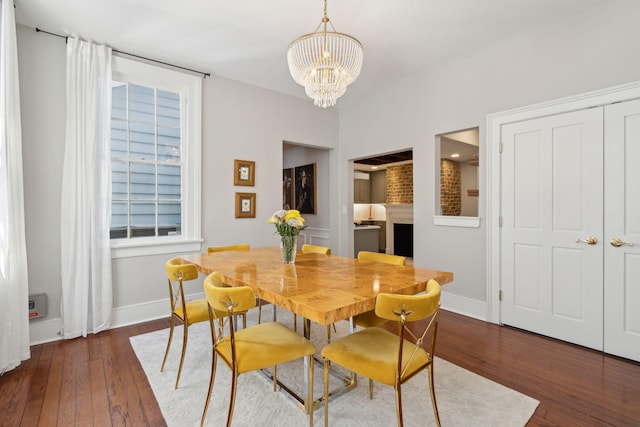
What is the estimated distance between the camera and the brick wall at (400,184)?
7.82 meters

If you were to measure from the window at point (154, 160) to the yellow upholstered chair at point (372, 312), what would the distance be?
86.8 inches

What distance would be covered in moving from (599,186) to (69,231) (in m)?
4.68

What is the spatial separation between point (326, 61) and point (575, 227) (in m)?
2.55

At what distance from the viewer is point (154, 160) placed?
3650 mm

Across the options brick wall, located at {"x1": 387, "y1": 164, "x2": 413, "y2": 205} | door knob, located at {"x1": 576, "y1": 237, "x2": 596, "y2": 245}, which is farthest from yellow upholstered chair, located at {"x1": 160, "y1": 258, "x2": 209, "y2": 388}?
brick wall, located at {"x1": 387, "y1": 164, "x2": 413, "y2": 205}

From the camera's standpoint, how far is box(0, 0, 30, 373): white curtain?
2311 millimetres

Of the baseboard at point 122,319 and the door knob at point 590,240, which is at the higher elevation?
the door knob at point 590,240

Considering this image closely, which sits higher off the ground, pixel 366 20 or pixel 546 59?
pixel 366 20

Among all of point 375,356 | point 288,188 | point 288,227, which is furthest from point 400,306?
point 288,188

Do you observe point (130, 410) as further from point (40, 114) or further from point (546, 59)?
point (546, 59)

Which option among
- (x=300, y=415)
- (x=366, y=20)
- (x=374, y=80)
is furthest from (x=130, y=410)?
(x=374, y=80)

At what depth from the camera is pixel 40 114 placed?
2.91m

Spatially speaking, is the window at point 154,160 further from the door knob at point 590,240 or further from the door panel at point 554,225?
the door knob at point 590,240

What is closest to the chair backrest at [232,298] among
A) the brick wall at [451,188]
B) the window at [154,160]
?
the window at [154,160]
